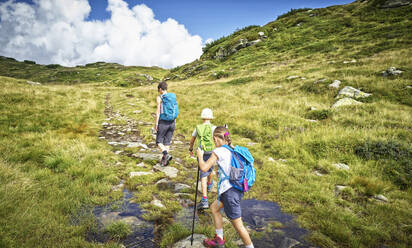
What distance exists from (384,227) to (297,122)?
245 inches

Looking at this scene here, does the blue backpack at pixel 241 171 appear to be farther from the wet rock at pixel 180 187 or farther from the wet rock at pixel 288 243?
the wet rock at pixel 180 187

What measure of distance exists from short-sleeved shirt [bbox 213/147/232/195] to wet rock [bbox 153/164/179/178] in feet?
10.00

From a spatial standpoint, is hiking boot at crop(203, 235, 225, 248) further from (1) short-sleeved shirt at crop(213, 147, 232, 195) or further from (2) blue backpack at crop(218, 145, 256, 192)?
(2) blue backpack at crop(218, 145, 256, 192)

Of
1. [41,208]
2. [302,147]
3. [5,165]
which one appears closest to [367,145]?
[302,147]

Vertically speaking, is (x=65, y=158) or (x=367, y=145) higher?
(x=367, y=145)

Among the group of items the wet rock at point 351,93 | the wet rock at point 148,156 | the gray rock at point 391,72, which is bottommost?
the wet rock at point 148,156

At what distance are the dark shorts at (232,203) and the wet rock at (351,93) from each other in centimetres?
1256

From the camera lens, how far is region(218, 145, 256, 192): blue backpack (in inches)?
105

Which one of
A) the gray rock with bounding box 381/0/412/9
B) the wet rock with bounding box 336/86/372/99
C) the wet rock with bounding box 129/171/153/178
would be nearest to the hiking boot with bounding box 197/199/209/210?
the wet rock with bounding box 129/171/153/178

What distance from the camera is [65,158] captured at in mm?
5051

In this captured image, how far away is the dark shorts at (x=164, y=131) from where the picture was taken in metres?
6.03

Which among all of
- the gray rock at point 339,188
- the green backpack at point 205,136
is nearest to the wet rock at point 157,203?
the green backpack at point 205,136

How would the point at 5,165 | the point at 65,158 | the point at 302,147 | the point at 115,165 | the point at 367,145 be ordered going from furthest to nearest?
the point at 302,147 → the point at 367,145 → the point at 115,165 → the point at 65,158 → the point at 5,165

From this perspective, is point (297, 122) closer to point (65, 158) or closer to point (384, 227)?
point (384, 227)
